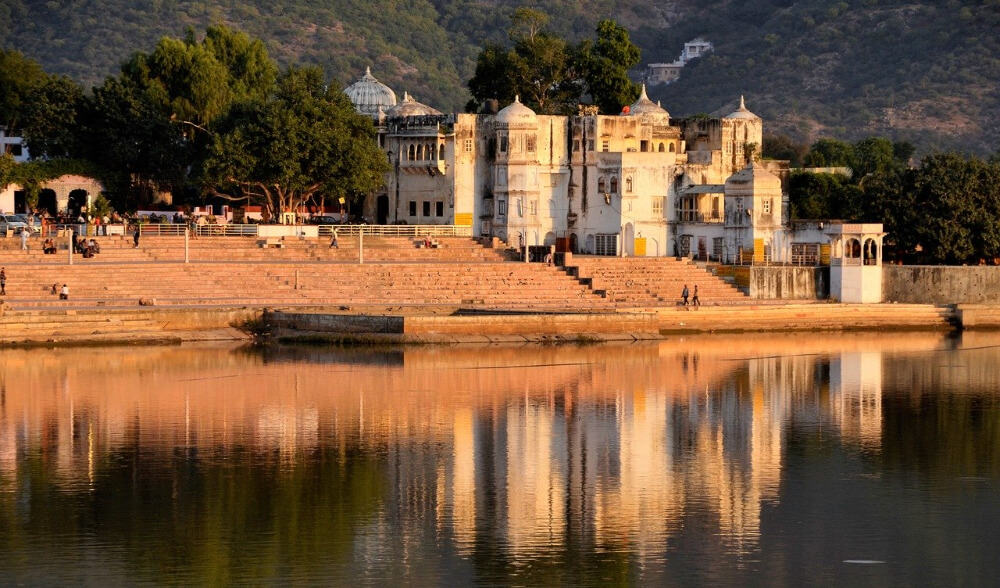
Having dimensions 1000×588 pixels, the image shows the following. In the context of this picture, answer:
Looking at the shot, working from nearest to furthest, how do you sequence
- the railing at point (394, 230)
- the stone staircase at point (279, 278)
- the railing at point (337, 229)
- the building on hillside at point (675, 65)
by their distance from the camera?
the stone staircase at point (279, 278)
the railing at point (337, 229)
the railing at point (394, 230)
the building on hillside at point (675, 65)

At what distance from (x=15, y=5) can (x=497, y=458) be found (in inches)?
5167

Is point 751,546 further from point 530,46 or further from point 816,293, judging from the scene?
point 530,46

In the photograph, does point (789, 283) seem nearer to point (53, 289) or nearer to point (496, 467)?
point (53, 289)

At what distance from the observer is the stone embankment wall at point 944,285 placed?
66.3m

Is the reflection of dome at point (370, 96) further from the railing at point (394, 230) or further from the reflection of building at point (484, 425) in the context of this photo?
the reflection of building at point (484, 425)

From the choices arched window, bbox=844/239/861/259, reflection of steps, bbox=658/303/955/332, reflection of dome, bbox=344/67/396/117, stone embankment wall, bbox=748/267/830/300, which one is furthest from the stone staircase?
reflection of dome, bbox=344/67/396/117

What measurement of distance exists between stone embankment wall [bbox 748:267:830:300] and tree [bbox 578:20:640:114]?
737 inches

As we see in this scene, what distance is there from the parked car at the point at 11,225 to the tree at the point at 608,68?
27.5 metres

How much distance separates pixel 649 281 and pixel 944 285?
35.9ft

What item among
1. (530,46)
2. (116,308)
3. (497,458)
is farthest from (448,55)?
(497,458)

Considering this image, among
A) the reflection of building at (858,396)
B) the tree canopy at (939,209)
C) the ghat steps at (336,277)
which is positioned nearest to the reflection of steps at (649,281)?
the ghat steps at (336,277)

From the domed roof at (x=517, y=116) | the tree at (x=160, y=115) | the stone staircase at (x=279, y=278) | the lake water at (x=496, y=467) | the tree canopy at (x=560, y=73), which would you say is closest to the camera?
the lake water at (x=496, y=467)

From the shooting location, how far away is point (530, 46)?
3278 inches

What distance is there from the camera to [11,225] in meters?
64.8
